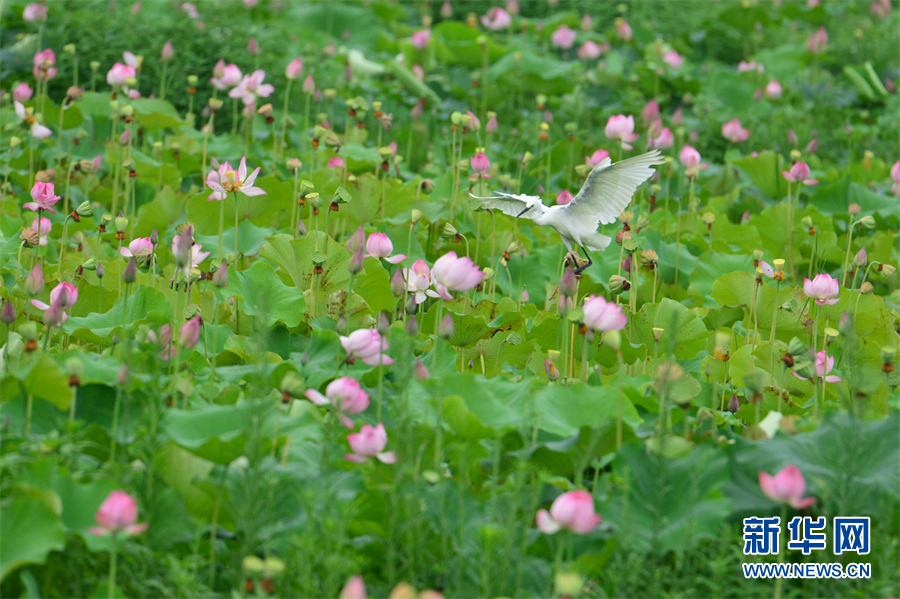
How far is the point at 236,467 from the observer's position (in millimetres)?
1408

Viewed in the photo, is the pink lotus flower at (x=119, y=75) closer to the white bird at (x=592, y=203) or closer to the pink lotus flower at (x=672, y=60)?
the white bird at (x=592, y=203)

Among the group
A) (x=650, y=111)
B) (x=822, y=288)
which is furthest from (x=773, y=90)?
(x=822, y=288)

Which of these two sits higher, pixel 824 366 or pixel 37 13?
pixel 37 13

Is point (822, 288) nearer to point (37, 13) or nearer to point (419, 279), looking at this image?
point (419, 279)

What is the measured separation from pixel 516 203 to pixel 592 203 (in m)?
0.18

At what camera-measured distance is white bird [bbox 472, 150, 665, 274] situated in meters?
1.84

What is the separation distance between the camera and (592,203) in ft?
6.34

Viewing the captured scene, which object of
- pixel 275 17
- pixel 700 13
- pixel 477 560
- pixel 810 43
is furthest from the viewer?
pixel 700 13

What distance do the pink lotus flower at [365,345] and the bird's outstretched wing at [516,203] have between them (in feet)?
1.59

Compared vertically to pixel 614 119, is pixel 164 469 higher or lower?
lower

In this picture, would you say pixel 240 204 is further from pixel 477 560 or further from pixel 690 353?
pixel 477 560

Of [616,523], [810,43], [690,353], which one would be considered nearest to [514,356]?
[690,353]

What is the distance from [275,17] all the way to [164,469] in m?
4.74

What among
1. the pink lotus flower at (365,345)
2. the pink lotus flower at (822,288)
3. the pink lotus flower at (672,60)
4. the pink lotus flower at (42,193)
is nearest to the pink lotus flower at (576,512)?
the pink lotus flower at (365,345)
